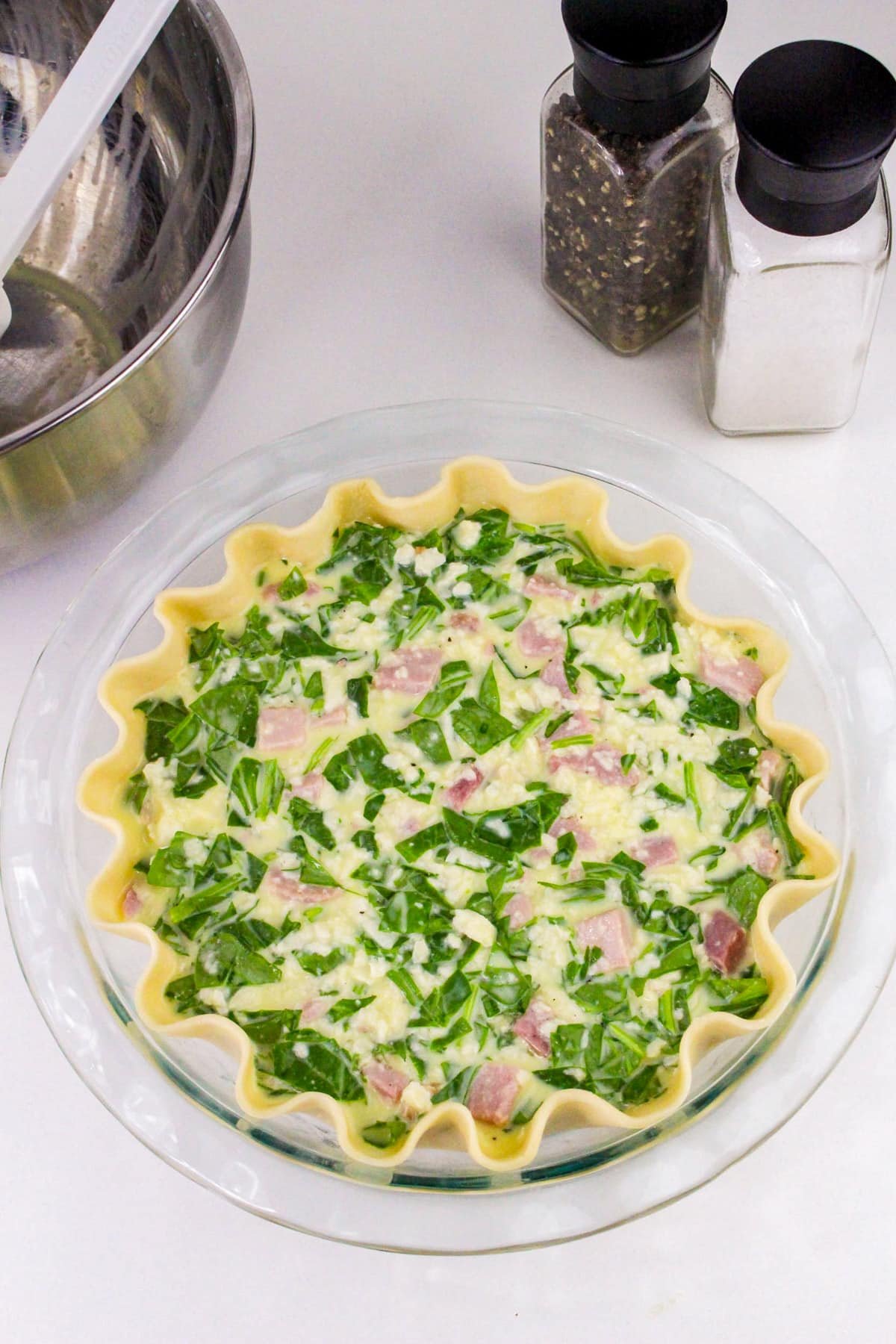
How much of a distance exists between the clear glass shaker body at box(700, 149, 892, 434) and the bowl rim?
523mm

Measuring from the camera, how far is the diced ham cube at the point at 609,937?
1.48 metres

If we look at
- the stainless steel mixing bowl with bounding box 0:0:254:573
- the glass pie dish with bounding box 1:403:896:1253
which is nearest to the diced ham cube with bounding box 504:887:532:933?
the glass pie dish with bounding box 1:403:896:1253

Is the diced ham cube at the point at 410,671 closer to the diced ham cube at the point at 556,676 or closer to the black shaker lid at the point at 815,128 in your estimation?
the diced ham cube at the point at 556,676

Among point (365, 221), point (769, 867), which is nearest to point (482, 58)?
point (365, 221)

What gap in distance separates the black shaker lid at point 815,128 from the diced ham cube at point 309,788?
747 mm

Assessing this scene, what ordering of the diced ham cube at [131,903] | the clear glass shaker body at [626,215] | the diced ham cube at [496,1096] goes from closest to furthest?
the diced ham cube at [496,1096], the diced ham cube at [131,903], the clear glass shaker body at [626,215]

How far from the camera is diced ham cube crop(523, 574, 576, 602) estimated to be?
1650 mm

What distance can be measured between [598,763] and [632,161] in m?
0.66

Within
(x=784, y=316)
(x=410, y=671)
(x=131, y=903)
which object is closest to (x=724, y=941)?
(x=410, y=671)

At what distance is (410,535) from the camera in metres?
1.72

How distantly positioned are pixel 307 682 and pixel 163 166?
736mm

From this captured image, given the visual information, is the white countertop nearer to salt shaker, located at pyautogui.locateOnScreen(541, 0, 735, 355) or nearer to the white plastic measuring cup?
salt shaker, located at pyautogui.locateOnScreen(541, 0, 735, 355)

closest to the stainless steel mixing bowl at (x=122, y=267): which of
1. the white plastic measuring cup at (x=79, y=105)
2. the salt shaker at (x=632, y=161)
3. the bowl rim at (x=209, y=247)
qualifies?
the bowl rim at (x=209, y=247)

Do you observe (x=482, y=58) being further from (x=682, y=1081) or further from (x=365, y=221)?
(x=682, y=1081)
